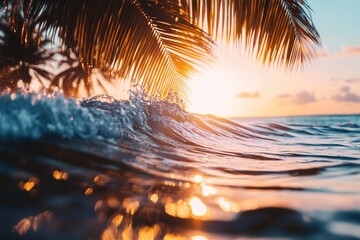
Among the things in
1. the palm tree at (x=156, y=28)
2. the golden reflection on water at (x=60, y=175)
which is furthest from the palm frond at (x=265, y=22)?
the golden reflection on water at (x=60, y=175)

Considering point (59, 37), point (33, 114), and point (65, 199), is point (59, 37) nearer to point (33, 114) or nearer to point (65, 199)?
point (33, 114)

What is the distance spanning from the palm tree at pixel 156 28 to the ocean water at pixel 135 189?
1327 mm

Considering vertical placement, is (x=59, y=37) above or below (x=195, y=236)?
above

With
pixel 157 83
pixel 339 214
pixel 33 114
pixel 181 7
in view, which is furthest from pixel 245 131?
pixel 339 214

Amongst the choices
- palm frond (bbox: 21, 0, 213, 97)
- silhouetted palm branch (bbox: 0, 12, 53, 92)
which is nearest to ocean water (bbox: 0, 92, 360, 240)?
palm frond (bbox: 21, 0, 213, 97)

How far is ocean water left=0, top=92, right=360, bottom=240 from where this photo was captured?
986 millimetres

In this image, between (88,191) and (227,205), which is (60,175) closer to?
(88,191)

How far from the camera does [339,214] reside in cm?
113

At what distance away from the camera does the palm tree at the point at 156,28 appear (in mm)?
3373

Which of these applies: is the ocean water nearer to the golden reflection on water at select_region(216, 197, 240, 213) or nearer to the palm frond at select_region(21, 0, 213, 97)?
the golden reflection on water at select_region(216, 197, 240, 213)

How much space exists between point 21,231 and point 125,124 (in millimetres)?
1742

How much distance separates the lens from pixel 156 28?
3658mm

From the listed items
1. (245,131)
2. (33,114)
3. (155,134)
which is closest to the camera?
(33,114)

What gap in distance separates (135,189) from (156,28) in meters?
2.66
